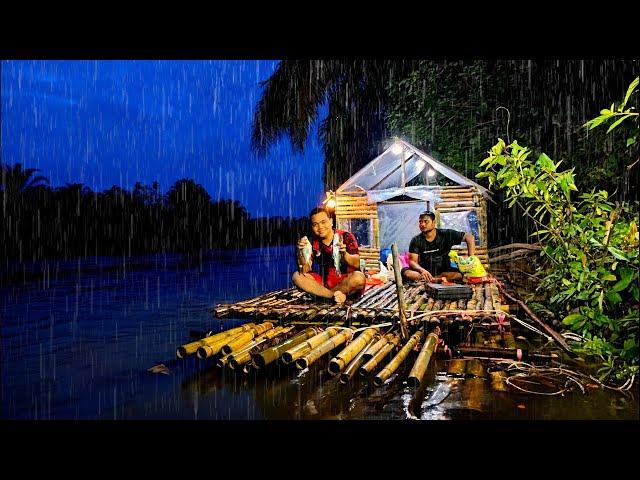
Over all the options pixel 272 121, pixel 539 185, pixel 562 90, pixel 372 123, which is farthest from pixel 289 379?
pixel 372 123

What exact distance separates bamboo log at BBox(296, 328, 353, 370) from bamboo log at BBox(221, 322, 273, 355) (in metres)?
0.90

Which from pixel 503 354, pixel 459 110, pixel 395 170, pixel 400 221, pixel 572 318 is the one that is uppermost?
pixel 459 110

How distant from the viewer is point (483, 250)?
33.0ft

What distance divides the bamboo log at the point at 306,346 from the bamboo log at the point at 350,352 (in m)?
0.36

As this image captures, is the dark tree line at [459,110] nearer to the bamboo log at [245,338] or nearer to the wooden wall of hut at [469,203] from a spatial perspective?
the wooden wall of hut at [469,203]

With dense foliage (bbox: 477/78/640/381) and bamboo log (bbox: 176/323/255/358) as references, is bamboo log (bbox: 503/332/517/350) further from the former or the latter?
bamboo log (bbox: 176/323/255/358)

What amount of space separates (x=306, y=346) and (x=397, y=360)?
0.91 metres

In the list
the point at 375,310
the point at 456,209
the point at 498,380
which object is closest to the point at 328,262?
the point at 375,310

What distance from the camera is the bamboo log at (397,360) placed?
4289 millimetres

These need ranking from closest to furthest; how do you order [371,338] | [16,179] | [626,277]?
[626,277] < [371,338] < [16,179]

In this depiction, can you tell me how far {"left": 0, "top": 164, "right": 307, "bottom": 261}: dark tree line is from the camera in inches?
989

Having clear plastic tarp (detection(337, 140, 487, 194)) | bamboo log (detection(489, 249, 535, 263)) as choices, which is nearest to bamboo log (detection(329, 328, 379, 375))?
clear plastic tarp (detection(337, 140, 487, 194))

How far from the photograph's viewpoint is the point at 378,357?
4.81m

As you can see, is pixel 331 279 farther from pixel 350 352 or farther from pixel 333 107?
pixel 333 107
